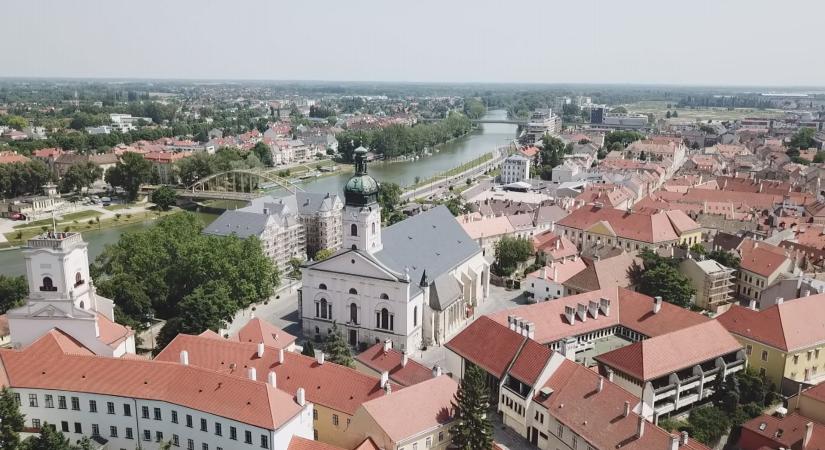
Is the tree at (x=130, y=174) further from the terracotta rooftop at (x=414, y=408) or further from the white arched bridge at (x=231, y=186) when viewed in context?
the terracotta rooftop at (x=414, y=408)

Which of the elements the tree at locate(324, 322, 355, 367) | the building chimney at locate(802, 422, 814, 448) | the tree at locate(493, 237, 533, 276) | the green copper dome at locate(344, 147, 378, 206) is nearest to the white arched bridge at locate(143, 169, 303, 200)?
the tree at locate(493, 237, 533, 276)

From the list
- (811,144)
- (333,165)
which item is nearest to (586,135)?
(811,144)

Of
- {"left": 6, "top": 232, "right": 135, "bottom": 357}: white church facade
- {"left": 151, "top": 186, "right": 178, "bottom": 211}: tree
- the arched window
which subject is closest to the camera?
{"left": 6, "top": 232, "right": 135, "bottom": 357}: white church facade

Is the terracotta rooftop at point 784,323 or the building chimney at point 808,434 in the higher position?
the terracotta rooftop at point 784,323

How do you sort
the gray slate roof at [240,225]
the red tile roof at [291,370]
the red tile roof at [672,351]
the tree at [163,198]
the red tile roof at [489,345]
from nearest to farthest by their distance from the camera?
the red tile roof at [291,370], the red tile roof at [672,351], the red tile roof at [489,345], the gray slate roof at [240,225], the tree at [163,198]

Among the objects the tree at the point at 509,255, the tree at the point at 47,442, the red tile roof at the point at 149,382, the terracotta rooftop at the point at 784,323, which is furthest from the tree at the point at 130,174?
the terracotta rooftop at the point at 784,323

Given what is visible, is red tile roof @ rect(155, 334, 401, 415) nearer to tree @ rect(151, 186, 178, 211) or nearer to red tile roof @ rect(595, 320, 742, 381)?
red tile roof @ rect(595, 320, 742, 381)

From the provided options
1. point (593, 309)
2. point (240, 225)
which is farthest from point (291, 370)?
point (240, 225)

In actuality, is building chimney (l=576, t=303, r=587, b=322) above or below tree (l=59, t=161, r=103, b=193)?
above
